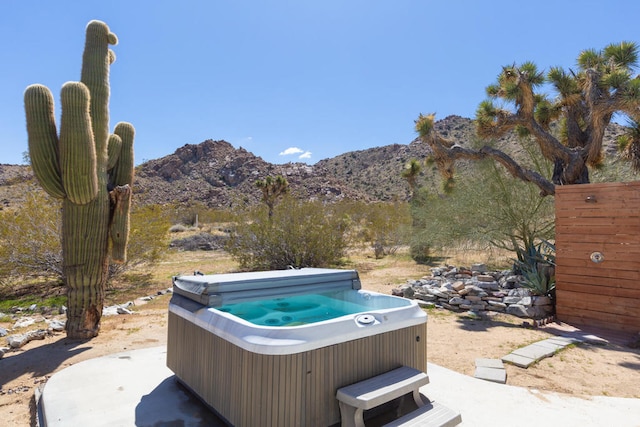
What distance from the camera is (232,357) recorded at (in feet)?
8.13

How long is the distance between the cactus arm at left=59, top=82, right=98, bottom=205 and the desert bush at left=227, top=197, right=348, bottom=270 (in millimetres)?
7605

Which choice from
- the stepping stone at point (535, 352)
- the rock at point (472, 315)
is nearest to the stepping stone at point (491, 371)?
the stepping stone at point (535, 352)

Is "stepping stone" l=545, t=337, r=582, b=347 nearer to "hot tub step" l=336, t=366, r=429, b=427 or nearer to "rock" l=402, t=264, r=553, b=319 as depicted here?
"rock" l=402, t=264, r=553, b=319

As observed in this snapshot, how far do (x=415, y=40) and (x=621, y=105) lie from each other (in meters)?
5.93

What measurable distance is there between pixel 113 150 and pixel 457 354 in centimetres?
625

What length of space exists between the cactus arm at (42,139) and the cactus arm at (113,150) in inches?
32.6

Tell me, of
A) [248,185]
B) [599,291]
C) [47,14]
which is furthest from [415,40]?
[248,185]

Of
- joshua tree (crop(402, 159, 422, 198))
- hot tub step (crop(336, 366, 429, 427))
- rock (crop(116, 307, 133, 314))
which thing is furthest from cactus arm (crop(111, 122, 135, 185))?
joshua tree (crop(402, 159, 422, 198))

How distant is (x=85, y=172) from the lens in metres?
4.95

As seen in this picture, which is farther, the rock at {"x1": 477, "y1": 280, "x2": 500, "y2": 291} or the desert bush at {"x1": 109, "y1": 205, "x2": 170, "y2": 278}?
the desert bush at {"x1": 109, "y1": 205, "x2": 170, "y2": 278}

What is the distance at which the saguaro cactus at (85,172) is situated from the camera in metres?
4.87

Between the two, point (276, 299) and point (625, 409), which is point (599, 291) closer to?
point (625, 409)

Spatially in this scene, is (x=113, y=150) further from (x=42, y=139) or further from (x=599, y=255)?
(x=599, y=255)

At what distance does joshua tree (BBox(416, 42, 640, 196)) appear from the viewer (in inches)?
290
